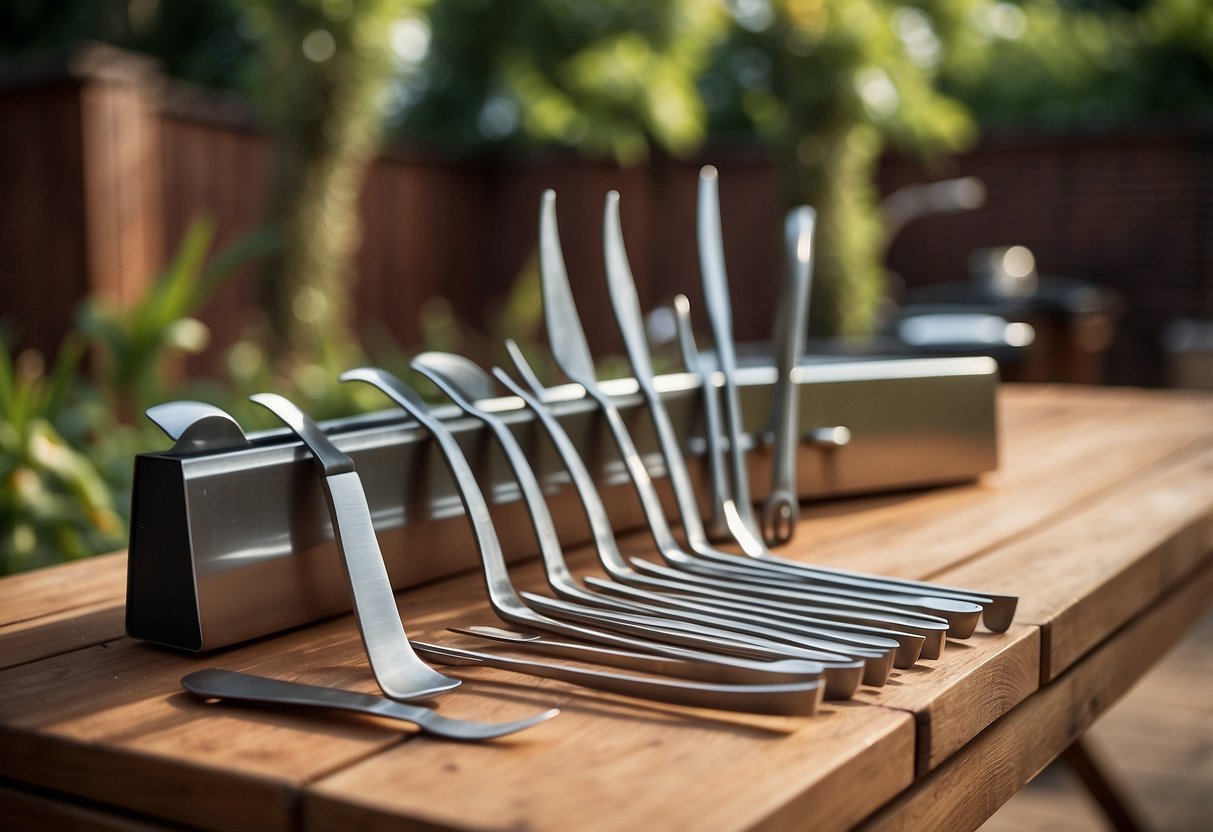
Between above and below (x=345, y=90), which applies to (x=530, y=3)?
above

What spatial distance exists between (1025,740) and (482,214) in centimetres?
813

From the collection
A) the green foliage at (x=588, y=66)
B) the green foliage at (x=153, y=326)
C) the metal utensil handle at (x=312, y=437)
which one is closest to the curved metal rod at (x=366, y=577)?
the metal utensil handle at (x=312, y=437)

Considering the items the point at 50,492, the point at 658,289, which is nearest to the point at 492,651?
the point at 50,492

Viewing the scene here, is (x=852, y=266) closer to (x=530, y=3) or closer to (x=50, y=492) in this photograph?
(x=50, y=492)

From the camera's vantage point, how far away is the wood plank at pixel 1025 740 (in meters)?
0.46

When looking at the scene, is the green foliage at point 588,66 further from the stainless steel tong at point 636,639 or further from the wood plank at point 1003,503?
the stainless steel tong at point 636,639

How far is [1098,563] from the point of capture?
71 cm

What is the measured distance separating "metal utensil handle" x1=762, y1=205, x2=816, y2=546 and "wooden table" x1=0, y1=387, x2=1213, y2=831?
0.9 inches

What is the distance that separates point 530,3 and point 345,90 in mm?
7476

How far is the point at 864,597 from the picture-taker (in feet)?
1.80

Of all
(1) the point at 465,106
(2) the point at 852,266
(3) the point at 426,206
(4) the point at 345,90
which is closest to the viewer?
(4) the point at 345,90

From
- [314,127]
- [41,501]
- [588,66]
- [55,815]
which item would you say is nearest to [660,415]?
[55,815]

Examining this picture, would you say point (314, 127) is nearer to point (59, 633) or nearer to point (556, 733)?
point (59, 633)

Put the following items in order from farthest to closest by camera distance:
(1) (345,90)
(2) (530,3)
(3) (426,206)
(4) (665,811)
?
1. (2) (530,3)
2. (3) (426,206)
3. (1) (345,90)
4. (4) (665,811)
